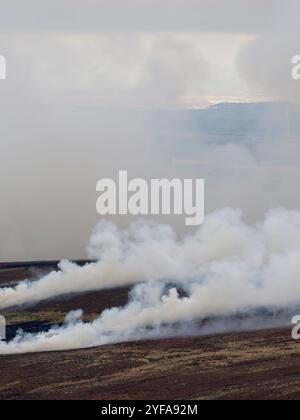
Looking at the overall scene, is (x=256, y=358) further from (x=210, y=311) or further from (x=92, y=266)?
(x=92, y=266)

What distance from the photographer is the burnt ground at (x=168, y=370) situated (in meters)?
47.8

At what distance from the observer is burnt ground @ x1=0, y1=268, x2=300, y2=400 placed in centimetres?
4784

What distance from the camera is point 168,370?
51406 millimetres

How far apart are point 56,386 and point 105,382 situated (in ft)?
7.42

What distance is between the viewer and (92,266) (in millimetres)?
70625

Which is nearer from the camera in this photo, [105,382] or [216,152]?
[105,382]

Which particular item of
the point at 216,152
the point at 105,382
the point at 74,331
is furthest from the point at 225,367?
the point at 216,152
